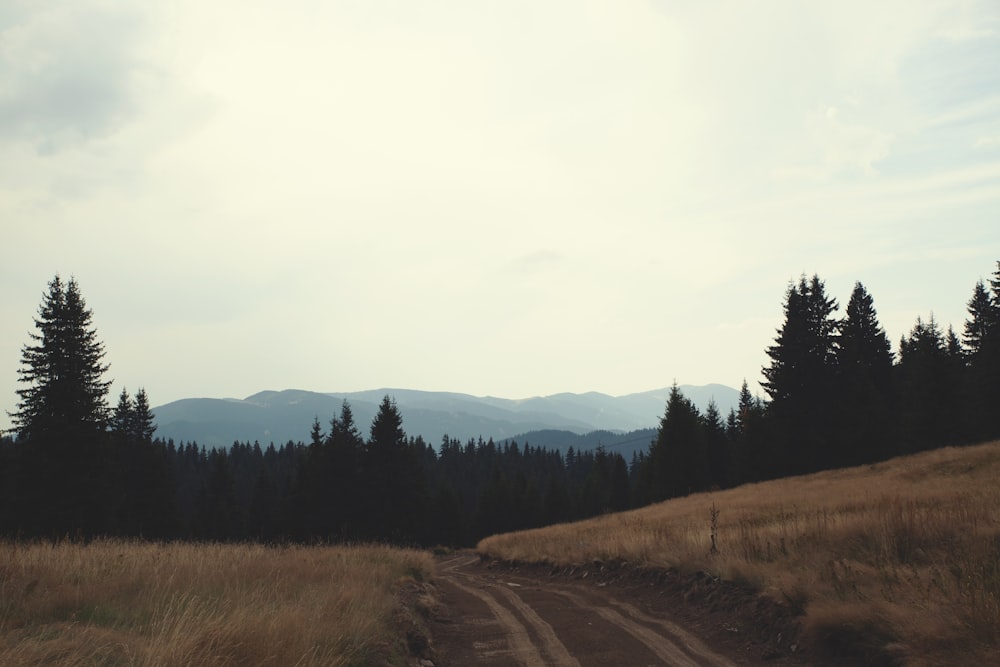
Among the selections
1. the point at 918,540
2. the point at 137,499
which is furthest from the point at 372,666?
the point at 137,499

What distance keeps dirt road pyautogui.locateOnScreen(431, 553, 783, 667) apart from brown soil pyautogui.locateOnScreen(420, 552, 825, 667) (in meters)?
0.01

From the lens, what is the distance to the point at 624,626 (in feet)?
31.1

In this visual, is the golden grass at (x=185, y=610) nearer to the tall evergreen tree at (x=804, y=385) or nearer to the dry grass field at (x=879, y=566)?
the dry grass field at (x=879, y=566)

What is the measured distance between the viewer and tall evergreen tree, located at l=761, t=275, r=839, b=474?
4386 cm

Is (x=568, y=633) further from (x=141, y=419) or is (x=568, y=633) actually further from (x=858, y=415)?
(x=141, y=419)

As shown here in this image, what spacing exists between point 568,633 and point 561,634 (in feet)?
0.41

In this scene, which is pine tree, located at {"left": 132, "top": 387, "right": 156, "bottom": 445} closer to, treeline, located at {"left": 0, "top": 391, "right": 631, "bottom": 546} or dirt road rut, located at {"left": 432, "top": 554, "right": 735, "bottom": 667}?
treeline, located at {"left": 0, "top": 391, "right": 631, "bottom": 546}

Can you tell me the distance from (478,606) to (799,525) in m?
7.10

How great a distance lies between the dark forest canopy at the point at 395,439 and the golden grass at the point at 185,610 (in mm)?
24394

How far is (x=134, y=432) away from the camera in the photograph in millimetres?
55031

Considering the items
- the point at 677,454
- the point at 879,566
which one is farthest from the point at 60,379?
the point at 677,454

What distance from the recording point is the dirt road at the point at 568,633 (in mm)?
7684

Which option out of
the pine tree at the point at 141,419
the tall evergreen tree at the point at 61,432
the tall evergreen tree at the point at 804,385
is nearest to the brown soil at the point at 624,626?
the tall evergreen tree at the point at 61,432

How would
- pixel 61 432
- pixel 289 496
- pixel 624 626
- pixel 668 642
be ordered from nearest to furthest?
pixel 668 642 → pixel 624 626 → pixel 61 432 → pixel 289 496
